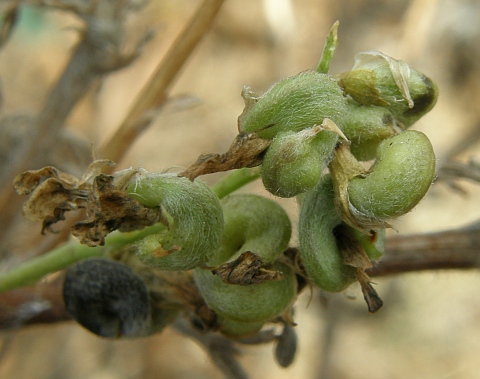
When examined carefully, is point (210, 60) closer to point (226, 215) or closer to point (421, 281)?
point (421, 281)

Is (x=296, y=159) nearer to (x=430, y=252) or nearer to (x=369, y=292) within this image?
(x=369, y=292)

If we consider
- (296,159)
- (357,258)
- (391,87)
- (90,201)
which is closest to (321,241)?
(357,258)

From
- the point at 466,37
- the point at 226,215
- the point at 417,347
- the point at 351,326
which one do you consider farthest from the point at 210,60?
the point at 226,215

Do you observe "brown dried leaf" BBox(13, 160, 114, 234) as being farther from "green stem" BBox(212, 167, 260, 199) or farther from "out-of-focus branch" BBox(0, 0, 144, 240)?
"out-of-focus branch" BBox(0, 0, 144, 240)

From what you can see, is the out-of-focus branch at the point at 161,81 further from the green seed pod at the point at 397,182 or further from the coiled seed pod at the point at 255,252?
the green seed pod at the point at 397,182

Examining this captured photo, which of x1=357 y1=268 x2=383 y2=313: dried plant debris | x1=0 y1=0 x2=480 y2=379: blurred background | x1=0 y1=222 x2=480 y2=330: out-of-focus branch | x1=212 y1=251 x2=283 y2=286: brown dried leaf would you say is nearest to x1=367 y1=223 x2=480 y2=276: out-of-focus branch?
x1=0 y1=222 x2=480 y2=330: out-of-focus branch

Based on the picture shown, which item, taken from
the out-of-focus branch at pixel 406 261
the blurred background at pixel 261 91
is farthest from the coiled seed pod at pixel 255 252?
the blurred background at pixel 261 91

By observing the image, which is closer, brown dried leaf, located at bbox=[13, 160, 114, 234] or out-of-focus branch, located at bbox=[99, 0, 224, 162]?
brown dried leaf, located at bbox=[13, 160, 114, 234]
